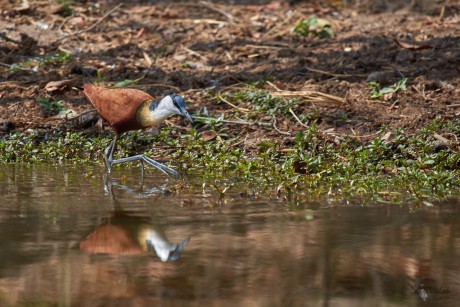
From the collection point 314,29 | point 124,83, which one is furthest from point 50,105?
point 314,29

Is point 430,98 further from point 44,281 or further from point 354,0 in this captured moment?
point 44,281

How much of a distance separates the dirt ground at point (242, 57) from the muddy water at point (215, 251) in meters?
2.54

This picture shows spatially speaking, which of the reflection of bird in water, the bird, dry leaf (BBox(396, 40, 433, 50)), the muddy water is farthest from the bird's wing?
dry leaf (BBox(396, 40, 433, 50))

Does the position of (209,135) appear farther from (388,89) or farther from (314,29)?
(314,29)

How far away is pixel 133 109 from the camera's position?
272 inches

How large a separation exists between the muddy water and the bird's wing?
1.11 meters

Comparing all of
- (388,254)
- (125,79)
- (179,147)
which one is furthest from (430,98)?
(388,254)

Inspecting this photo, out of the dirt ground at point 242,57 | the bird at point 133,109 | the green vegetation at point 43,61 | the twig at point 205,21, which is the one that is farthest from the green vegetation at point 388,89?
the green vegetation at point 43,61

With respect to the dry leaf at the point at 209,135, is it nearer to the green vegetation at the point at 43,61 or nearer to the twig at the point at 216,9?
the green vegetation at the point at 43,61

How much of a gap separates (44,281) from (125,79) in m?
5.55

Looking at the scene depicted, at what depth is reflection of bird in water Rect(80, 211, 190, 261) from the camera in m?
4.32

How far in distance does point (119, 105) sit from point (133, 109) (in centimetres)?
12

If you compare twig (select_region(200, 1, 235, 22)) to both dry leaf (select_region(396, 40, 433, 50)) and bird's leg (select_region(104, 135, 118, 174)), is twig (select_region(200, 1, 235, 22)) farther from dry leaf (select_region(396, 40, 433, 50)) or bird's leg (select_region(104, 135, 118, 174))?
bird's leg (select_region(104, 135, 118, 174))

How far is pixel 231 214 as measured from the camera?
520cm
